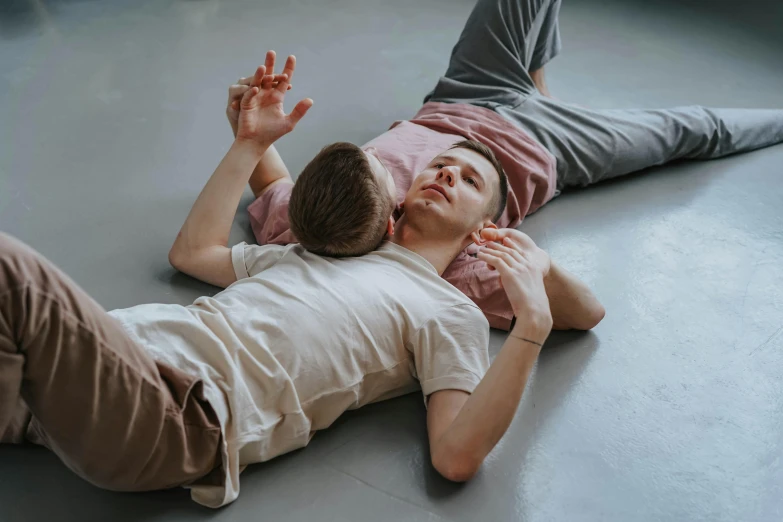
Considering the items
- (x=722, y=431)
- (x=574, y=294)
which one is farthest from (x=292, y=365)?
(x=722, y=431)

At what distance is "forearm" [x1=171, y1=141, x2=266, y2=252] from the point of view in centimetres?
155

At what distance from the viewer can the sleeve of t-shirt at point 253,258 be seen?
1.46 meters

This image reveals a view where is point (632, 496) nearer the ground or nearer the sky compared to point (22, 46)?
nearer the ground

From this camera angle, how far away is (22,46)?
2.59m

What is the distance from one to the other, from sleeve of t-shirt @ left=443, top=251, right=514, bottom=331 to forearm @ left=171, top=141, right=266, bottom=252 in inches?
19.1

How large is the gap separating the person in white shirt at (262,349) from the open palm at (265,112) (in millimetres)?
70

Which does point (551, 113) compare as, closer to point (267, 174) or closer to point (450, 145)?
point (450, 145)

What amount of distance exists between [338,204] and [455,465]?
50cm

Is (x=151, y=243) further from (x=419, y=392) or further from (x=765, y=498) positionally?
(x=765, y=498)

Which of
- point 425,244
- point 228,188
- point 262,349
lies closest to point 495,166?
point 425,244

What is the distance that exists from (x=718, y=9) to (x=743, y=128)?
1.38m

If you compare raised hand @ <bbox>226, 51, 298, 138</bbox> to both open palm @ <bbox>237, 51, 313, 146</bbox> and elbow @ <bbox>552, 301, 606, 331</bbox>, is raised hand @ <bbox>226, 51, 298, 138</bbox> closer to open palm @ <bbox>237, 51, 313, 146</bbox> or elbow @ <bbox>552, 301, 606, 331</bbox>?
open palm @ <bbox>237, 51, 313, 146</bbox>

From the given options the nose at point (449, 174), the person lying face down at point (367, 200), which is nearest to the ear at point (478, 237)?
the person lying face down at point (367, 200)

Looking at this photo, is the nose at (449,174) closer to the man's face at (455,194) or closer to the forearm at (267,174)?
the man's face at (455,194)
